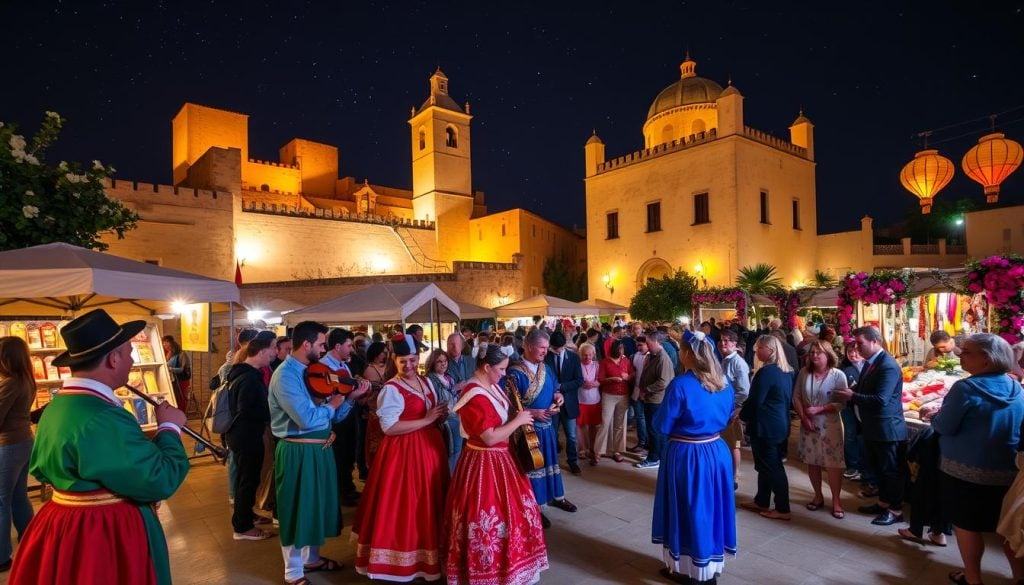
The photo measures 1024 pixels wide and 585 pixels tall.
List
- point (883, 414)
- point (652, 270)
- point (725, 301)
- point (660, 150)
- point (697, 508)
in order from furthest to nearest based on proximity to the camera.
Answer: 1. point (652, 270)
2. point (660, 150)
3. point (725, 301)
4. point (883, 414)
5. point (697, 508)

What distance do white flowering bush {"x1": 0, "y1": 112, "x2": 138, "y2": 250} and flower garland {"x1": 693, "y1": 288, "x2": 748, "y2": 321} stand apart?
43.2 ft

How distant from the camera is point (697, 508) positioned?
351 centimetres

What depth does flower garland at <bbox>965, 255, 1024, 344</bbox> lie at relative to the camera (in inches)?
262

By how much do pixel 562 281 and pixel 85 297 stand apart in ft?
94.2

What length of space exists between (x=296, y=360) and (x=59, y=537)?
165 centimetres

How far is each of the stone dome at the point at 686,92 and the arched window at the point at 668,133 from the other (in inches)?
37.4

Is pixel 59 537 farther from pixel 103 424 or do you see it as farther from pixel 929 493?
pixel 929 493

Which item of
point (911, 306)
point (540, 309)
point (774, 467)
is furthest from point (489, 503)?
point (540, 309)

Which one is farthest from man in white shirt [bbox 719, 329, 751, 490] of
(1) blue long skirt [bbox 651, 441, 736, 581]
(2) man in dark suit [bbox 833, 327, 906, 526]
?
(1) blue long skirt [bbox 651, 441, 736, 581]

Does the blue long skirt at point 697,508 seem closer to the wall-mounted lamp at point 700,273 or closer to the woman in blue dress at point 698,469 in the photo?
the woman in blue dress at point 698,469

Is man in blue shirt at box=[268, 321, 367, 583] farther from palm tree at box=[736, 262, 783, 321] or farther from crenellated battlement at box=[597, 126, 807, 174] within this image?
crenellated battlement at box=[597, 126, 807, 174]

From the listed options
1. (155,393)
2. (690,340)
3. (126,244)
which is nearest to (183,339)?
(155,393)

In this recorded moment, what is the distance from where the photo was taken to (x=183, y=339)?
314 inches

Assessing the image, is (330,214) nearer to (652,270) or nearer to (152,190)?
(152,190)
